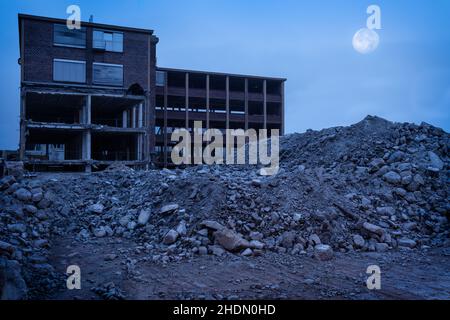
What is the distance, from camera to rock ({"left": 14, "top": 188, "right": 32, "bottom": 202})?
9.84 meters

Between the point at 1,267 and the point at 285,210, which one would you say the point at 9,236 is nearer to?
the point at 1,267

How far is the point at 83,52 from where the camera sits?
91.2 ft

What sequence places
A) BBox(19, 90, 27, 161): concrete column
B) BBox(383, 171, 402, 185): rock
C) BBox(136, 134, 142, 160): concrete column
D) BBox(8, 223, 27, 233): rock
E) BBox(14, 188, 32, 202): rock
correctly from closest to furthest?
BBox(8, 223, 27, 233): rock < BBox(14, 188, 32, 202): rock < BBox(383, 171, 402, 185): rock < BBox(19, 90, 27, 161): concrete column < BBox(136, 134, 142, 160): concrete column

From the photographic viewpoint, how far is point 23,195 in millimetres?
9875

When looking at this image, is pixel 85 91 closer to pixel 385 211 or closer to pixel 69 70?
pixel 69 70

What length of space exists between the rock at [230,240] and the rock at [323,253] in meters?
1.57

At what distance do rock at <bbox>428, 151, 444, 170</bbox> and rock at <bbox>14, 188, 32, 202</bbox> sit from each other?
13333 millimetres

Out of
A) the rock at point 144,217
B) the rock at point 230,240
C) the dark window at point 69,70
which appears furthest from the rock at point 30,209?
the dark window at point 69,70

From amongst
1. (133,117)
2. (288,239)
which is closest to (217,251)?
(288,239)

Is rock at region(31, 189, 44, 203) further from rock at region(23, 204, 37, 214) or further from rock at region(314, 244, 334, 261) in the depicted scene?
rock at region(314, 244, 334, 261)

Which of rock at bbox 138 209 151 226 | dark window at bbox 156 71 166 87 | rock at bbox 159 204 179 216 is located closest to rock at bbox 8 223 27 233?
rock at bbox 138 209 151 226
